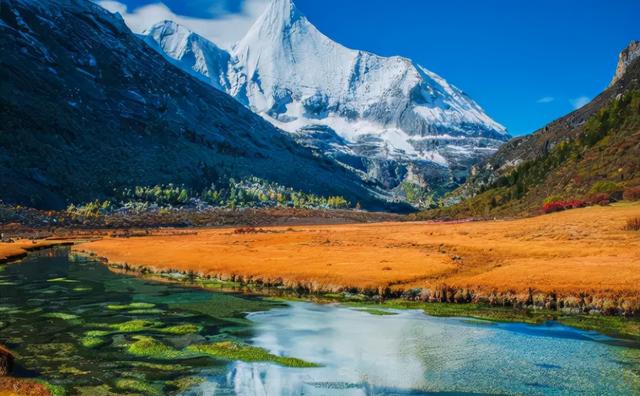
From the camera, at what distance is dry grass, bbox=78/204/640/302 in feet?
142

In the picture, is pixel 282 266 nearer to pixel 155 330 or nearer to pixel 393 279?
pixel 393 279

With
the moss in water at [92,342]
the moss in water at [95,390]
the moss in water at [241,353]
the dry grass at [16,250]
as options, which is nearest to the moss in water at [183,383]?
the moss in water at [95,390]

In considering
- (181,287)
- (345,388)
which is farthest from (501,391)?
(181,287)

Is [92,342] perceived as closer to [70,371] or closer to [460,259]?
[70,371]

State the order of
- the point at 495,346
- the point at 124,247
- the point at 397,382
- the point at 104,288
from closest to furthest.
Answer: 1. the point at 397,382
2. the point at 495,346
3. the point at 104,288
4. the point at 124,247

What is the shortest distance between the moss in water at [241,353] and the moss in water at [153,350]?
3.46ft

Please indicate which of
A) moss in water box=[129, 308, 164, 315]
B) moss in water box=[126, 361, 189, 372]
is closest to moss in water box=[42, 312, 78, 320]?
moss in water box=[129, 308, 164, 315]

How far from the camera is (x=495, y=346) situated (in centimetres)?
2962

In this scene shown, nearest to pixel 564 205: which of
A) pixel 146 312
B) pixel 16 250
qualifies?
pixel 146 312

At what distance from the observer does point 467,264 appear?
56.0m

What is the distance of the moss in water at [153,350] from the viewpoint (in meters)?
28.5

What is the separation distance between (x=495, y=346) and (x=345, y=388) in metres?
10.8

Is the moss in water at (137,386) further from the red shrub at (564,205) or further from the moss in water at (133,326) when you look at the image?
the red shrub at (564,205)

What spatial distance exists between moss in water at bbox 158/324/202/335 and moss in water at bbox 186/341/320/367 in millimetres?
3907
